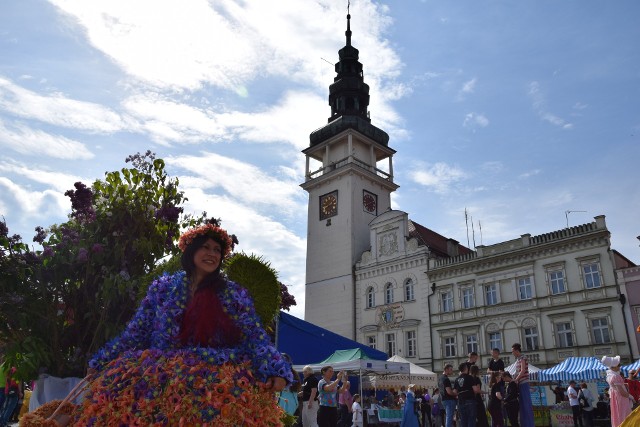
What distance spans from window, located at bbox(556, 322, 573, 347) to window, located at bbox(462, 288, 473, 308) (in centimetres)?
525

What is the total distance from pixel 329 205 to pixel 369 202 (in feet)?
10.6

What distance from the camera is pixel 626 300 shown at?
81.4ft

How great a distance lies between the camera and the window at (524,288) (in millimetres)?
28266

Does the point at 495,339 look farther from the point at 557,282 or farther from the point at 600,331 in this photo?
the point at 600,331

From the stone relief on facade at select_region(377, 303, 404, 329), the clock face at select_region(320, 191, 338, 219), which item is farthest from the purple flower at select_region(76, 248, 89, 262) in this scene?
the clock face at select_region(320, 191, 338, 219)

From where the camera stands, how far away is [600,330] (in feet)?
83.3

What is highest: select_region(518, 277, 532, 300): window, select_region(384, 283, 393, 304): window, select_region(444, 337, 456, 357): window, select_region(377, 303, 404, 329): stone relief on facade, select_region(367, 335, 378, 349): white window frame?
select_region(384, 283, 393, 304): window

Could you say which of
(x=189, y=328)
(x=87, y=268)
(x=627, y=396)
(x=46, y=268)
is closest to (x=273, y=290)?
(x=87, y=268)

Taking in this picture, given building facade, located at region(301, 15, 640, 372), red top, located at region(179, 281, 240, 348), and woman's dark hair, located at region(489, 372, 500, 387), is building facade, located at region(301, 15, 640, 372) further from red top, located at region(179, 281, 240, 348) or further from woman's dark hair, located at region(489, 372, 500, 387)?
red top, located at region(179, 281, 240, 348)

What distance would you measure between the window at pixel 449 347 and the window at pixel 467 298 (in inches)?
87.9

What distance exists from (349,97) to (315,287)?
667 inches

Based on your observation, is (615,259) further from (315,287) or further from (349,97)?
(349,97)

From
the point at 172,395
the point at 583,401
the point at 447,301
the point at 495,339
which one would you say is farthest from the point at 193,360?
the point at 447,301

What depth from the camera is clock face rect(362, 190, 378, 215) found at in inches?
1549
